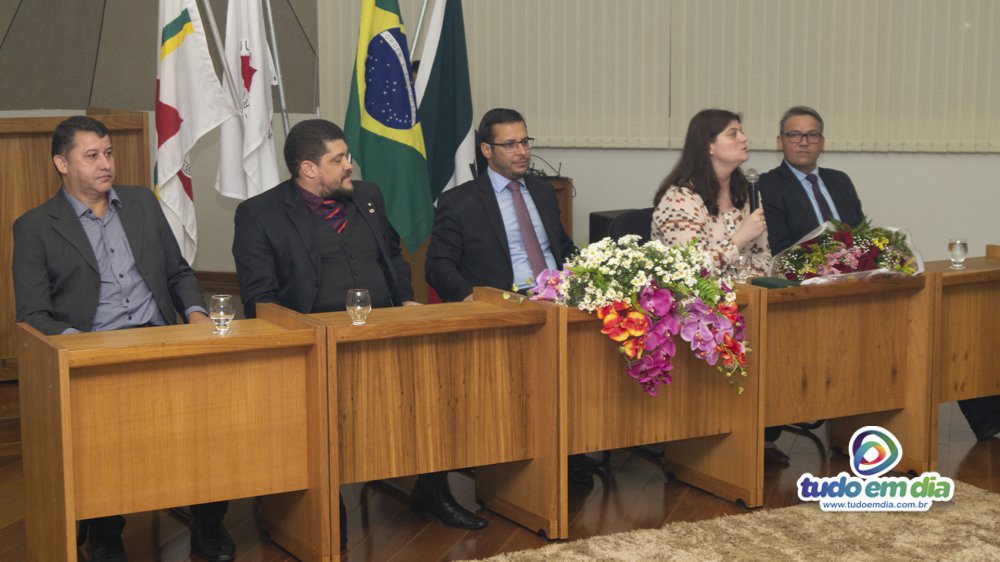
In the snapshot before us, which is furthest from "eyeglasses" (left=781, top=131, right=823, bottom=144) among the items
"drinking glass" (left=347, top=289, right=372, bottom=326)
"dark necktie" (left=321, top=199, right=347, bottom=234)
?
"drinking glass" (left=347, top=289, right=372, bottom=326)

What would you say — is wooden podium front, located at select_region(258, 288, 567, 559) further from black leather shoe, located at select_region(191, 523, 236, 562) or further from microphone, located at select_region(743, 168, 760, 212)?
microphone, located at select_region(743, 168, 760, 212)

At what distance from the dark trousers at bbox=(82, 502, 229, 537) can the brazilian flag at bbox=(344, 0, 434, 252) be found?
2.15m

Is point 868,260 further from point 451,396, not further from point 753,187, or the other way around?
point 451,396

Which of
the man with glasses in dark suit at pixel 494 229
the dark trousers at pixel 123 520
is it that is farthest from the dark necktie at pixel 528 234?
the dark trousers at pixel 123 520

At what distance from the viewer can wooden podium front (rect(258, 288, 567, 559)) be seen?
12.1 feet

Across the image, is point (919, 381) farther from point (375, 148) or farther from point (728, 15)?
point (728, 15)

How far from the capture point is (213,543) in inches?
150

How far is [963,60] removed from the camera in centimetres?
653

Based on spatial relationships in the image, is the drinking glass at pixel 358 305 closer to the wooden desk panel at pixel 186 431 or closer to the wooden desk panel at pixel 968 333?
the wooden desk panel at pixel 186 431

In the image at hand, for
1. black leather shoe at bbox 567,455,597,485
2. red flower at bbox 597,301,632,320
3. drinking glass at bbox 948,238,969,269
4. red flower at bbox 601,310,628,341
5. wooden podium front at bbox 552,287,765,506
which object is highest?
drinking glass at bbox 948,238,969,269

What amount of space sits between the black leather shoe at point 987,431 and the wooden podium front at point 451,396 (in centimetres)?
219

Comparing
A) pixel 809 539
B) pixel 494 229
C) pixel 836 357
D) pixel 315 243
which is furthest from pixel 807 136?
pixel 315 243

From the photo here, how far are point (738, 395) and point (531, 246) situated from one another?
104cm

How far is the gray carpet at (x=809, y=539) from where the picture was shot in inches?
144
